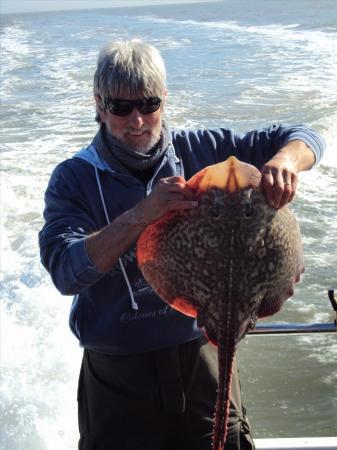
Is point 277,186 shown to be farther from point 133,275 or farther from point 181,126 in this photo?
point 181,126

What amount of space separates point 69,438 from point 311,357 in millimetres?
2402

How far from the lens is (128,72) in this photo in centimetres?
234

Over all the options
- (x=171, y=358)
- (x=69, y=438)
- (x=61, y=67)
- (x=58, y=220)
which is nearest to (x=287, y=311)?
(x=69, y=438)

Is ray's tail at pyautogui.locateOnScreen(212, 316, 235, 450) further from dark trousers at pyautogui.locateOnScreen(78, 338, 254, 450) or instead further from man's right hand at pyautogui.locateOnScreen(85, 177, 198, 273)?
dark trousers at pyautogui.locateOnScreen(78, 338, 254, 450)

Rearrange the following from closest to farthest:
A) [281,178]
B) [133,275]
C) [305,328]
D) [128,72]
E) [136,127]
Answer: [281,178]
[128,72]
[136,127]
[133,275]
[305,328]

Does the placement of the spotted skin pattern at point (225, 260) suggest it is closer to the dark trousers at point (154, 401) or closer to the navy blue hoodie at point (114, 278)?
the navy blue hoodie at point (114, 278)

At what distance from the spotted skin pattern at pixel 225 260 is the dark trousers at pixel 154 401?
0.65m

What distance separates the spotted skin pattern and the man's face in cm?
55

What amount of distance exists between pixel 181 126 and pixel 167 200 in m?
12.4

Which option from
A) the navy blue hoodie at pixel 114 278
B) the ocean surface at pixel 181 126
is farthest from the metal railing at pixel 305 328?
the ocean surface at pixel 181 126

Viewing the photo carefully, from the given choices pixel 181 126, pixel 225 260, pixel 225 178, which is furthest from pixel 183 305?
pixel 181 126

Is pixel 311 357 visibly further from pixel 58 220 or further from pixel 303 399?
pixel 58 220

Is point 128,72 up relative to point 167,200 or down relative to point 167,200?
up

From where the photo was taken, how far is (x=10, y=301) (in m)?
6.90
